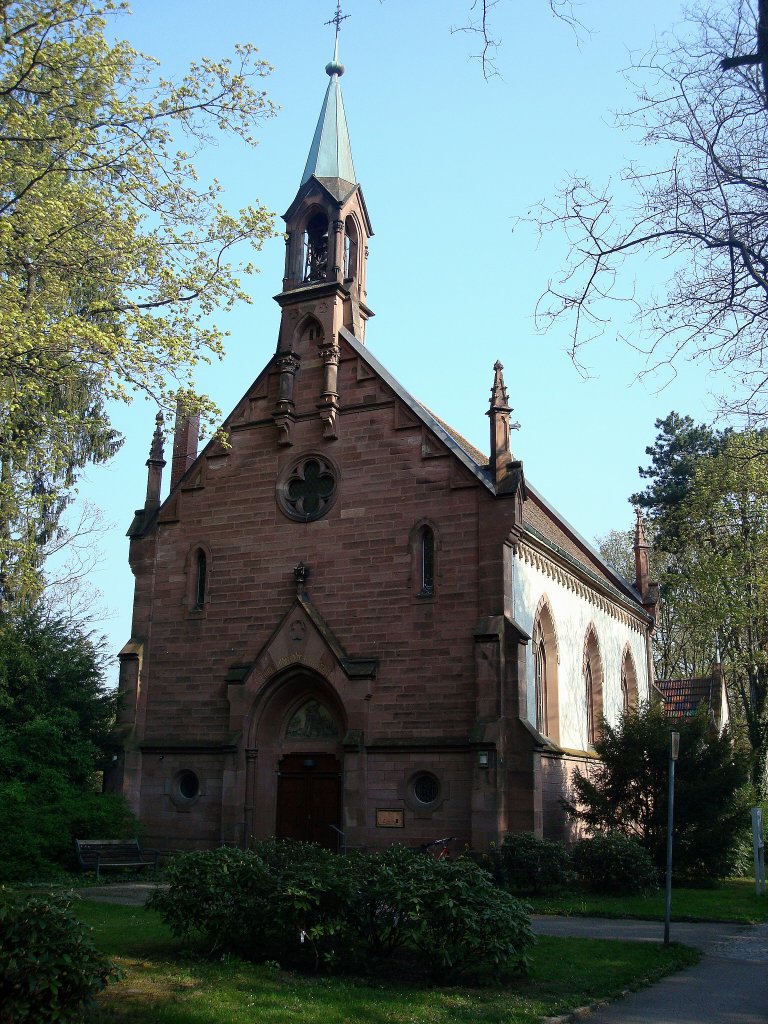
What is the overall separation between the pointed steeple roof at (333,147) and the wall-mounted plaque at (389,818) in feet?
54.0

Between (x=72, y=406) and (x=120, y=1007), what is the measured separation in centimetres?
1927

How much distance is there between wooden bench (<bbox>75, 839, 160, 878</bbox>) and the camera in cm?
2181

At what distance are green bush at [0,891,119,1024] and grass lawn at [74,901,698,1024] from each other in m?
0.53

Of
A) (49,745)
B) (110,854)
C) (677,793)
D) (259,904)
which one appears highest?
(49,745)

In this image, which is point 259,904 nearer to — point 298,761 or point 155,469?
point 298,761

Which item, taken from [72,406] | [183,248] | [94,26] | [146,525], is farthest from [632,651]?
[94,26]

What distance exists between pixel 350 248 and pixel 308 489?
7.67 metres

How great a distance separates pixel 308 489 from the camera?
25266 mm

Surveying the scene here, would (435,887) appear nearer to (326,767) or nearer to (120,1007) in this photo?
(120,1007)

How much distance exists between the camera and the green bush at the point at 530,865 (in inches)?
756

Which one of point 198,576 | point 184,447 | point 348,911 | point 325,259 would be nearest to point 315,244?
point 325,259

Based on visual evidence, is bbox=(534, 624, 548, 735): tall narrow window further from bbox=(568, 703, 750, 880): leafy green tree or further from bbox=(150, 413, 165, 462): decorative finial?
bbox=(150, 413, 165, 462): decorative finial

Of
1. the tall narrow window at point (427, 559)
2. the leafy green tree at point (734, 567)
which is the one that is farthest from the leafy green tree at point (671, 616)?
the tall narrow window at point (427, 559)

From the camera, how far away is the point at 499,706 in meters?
20.9
